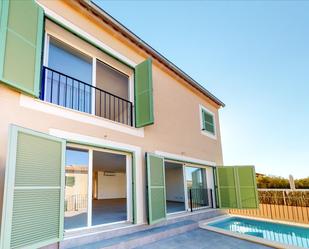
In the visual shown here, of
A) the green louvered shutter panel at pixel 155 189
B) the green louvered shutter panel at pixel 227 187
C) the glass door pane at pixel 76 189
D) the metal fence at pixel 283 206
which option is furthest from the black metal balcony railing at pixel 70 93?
the metal fence at pixel 283 206

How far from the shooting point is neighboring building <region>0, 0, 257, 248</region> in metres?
4.15

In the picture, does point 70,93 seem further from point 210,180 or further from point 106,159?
point 210,180

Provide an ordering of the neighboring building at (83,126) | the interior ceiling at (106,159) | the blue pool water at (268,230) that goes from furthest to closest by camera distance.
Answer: the blue pool water at (268,230) < the interior ceiling at (106,159) < the neighboring building at (83,126)

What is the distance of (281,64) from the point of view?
12969 mm

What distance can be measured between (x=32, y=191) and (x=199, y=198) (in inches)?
362

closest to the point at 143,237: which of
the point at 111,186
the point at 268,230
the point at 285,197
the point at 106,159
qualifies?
the point at 106,159

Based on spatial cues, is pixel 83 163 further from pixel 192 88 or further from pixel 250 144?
pixel 250 144

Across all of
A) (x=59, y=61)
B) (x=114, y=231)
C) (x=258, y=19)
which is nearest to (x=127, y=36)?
(x=59, y=61)

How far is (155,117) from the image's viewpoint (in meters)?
8.70

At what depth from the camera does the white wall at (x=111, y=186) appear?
15932 millimetres

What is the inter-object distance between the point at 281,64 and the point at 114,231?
13.4 m

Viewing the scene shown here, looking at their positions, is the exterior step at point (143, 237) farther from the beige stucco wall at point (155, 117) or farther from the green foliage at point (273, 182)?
the green foliage at point (273, 182)

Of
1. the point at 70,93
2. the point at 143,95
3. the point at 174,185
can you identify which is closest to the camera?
the point at 70,93

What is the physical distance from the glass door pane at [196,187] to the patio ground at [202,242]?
276 cm
